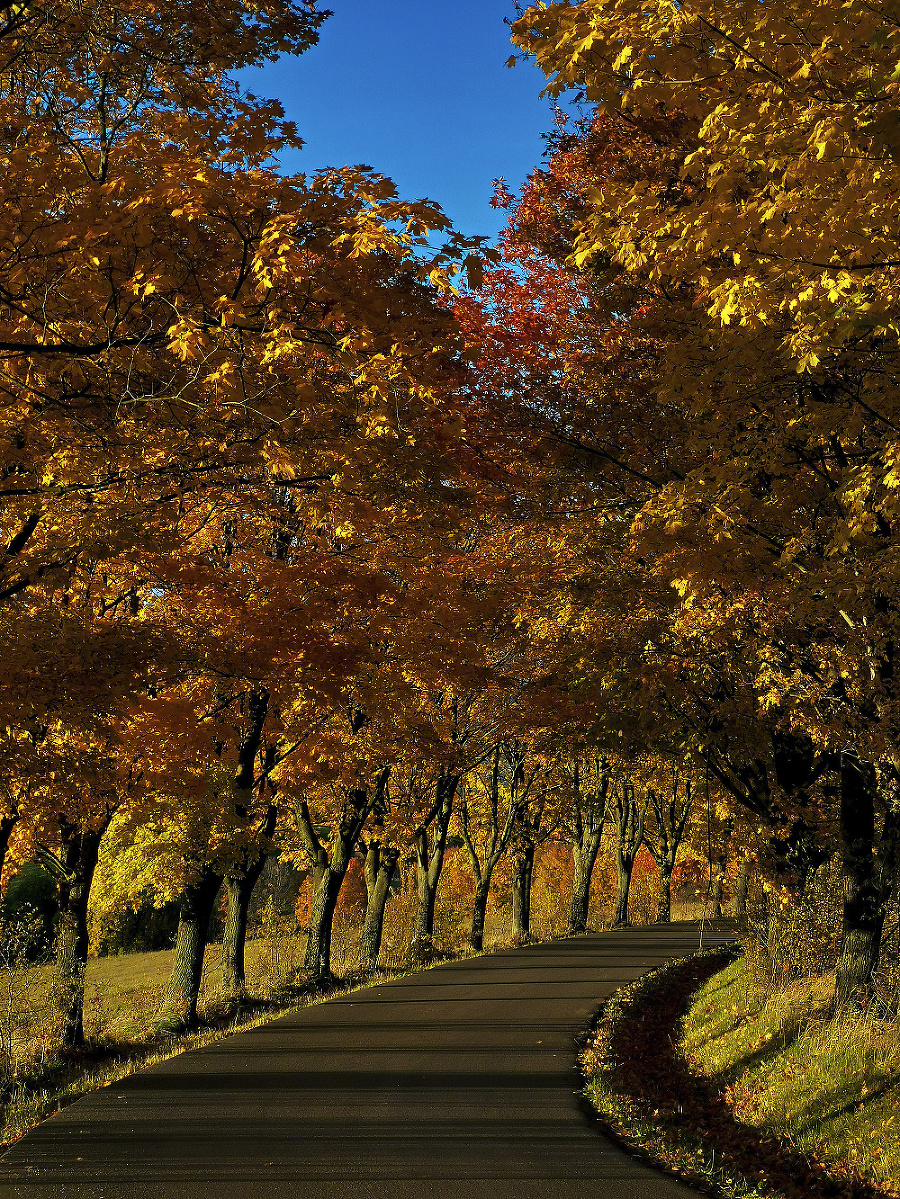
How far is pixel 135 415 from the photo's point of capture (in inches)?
302

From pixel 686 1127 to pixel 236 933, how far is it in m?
12.0

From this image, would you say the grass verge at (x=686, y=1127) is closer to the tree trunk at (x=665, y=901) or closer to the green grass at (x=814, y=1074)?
the green grass at (x=814, y=1074)

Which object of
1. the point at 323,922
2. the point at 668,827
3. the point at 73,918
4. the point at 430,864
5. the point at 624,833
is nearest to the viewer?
the point at 73,918

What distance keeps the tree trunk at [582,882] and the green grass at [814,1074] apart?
19.8 metres

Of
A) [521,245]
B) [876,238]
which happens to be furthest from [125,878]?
[876,238]

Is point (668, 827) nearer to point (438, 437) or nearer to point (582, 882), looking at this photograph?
point (582, 882)

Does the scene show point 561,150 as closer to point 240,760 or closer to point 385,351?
point 385,351

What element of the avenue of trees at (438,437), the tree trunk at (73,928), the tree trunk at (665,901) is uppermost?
the avenue of trees at (438,437)

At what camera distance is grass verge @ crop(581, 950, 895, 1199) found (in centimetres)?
700

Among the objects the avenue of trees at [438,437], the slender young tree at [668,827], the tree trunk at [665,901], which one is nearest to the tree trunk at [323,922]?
the avenue of trees at [438,437]

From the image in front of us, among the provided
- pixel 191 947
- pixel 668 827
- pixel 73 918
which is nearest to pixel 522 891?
pixel 668 827

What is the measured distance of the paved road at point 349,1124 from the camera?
6.79 meters

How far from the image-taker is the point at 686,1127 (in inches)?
336

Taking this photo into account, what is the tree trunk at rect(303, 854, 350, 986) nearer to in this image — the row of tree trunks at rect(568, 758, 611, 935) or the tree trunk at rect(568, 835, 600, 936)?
Result: the row of tree trunks at rect(568, 758, 611, 935)
